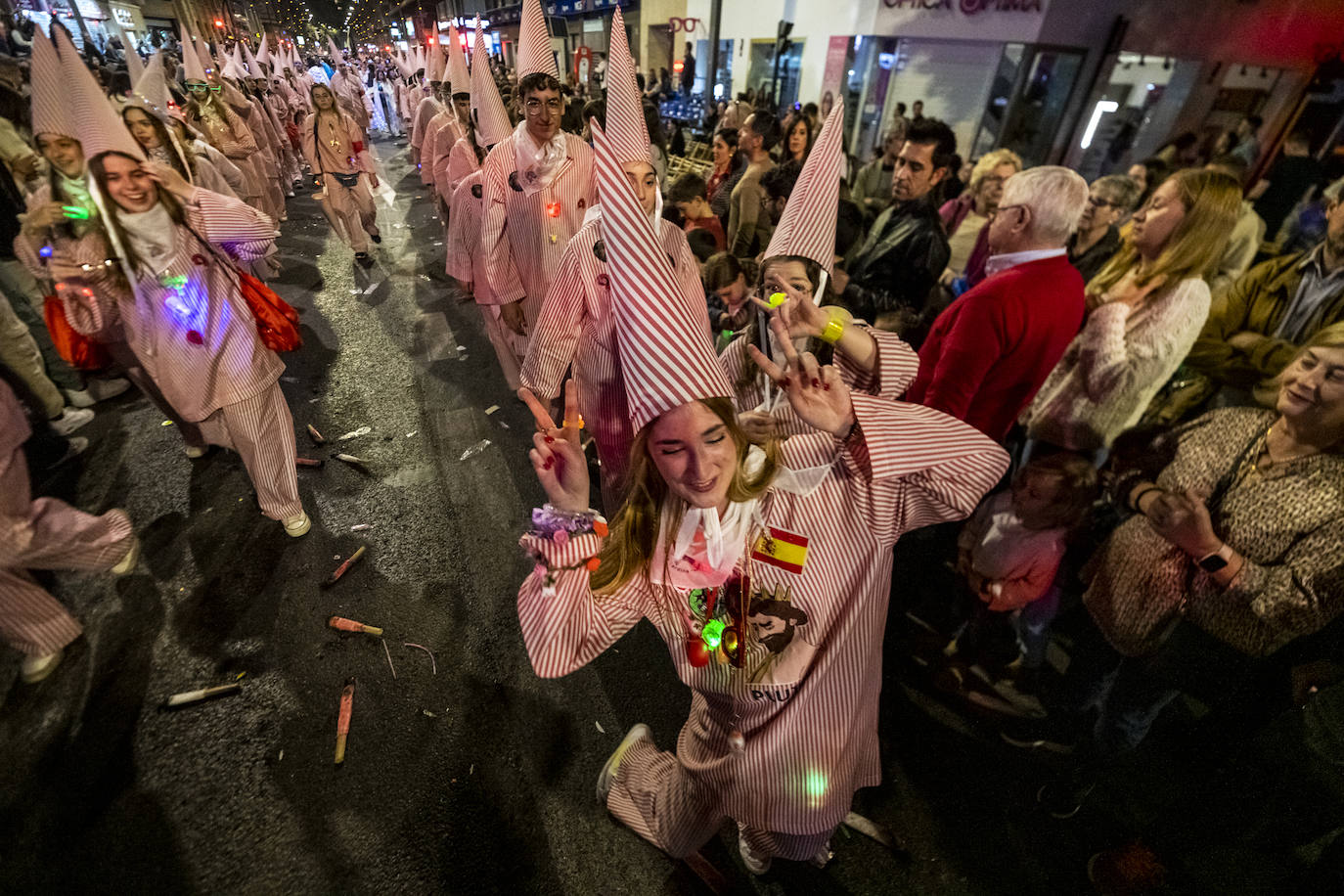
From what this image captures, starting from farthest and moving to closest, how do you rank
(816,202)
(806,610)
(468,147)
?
(468,147) < (816,202) < (806,610)

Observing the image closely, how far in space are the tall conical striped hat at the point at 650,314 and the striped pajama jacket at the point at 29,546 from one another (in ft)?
10.2

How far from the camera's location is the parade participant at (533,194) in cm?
396

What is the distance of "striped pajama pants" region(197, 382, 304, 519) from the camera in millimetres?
3289

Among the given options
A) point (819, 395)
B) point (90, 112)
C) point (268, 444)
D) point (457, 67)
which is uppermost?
point (457, 67)

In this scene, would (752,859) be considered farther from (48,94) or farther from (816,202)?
(48,94)

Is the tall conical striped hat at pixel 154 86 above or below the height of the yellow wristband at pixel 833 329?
above

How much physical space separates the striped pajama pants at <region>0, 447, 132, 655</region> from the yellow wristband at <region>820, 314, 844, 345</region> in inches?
143

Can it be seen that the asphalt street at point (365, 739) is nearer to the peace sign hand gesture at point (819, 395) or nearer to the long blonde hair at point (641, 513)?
the long blonde hair at point (641, 513)

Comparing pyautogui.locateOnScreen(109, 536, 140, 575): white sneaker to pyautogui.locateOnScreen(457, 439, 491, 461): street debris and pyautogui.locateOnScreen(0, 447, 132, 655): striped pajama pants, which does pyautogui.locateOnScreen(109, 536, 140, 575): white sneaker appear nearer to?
pyautogui.locateOnScreen(0, 447, 132, 655): striped pajama pants

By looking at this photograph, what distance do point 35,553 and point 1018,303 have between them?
4714 mm

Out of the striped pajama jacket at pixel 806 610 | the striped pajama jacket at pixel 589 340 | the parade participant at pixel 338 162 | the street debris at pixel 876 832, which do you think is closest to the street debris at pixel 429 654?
the striped pajama jacket at pixel 589 340

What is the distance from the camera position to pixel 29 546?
271cm

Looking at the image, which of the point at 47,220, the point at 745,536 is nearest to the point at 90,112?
the point at 47,220

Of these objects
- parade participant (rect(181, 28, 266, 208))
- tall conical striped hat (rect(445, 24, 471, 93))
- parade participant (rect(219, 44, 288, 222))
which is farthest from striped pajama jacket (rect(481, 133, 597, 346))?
parade participant (rect(219, 44, 288, 222))
